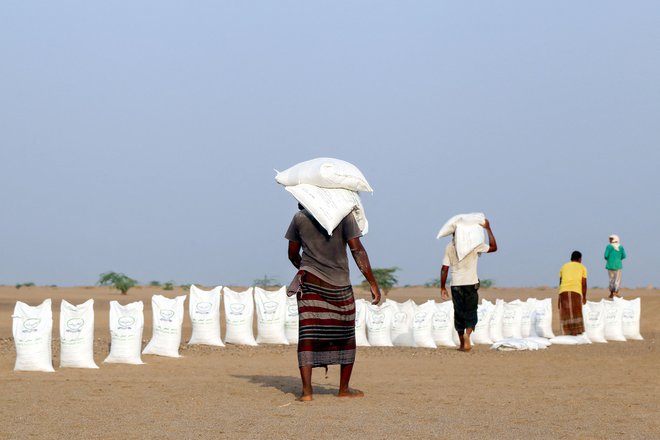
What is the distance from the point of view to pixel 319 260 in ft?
25.7

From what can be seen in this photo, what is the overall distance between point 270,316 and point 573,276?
4.93 metres

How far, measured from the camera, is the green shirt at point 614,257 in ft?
71.5

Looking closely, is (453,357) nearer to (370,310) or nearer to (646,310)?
(370,310)

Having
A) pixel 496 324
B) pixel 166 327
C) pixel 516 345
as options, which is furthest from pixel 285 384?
pixel 496 324

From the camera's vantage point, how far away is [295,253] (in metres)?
8.02

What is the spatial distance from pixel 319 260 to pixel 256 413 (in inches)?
54.1

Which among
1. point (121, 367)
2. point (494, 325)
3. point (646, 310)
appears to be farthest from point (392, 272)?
point (121, 367)

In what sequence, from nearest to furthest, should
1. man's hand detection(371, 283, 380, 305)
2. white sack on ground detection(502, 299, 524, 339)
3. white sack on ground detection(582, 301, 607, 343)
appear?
man's hand detection(371, 283, 380, 305)
white sack on ground detection(502, 299, 524, 339)
white sack on ground detection(582, 301, 607, 343)

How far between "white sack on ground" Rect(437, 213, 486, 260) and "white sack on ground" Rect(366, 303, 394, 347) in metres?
1.56

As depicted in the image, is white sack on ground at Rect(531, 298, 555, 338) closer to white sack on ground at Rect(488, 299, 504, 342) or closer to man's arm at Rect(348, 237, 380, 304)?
white sack on ground at Rect(488, 299, 504, 342)

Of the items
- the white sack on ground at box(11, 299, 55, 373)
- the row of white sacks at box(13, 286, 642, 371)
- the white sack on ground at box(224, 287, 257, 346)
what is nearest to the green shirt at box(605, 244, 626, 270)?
the row of white sacks at box(13, 286, 642, 371)

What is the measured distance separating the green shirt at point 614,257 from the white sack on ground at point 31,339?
1464 cm

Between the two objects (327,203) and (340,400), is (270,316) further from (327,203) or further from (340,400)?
(327,203)

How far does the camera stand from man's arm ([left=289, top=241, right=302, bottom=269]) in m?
8.00
